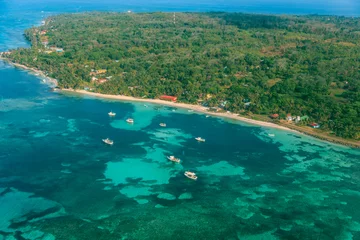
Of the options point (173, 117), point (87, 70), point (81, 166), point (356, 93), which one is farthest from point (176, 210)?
point (87, 70)

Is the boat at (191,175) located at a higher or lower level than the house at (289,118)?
lower

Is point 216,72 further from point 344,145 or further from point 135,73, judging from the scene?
point 344,145

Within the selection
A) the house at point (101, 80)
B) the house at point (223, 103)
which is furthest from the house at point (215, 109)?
the house at point (101, 80)

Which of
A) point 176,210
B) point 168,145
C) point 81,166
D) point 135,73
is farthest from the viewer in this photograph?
point 135,73

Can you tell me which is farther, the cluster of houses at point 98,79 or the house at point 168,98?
the cluster of houses at point 98,79

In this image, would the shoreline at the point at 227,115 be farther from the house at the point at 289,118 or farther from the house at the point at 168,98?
the house at the point at 289,118

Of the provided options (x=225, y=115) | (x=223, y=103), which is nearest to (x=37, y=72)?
(x=223, y=103)
